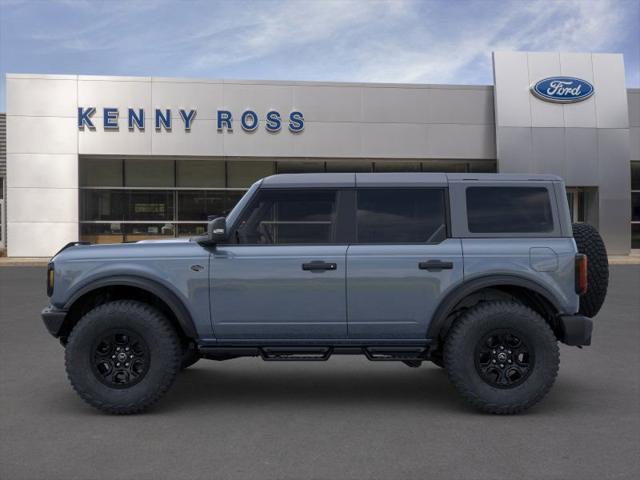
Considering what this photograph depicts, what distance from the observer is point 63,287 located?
553 cm

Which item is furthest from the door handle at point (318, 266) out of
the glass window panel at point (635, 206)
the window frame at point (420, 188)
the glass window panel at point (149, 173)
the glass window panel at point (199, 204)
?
the glass window panel at point (635, 206)

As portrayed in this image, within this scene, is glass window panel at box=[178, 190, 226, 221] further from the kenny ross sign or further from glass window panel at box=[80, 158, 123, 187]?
the kenny ross sign

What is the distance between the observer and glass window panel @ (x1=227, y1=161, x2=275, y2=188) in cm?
2859

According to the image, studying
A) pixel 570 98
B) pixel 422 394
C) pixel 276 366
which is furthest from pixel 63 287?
pixel 570 98

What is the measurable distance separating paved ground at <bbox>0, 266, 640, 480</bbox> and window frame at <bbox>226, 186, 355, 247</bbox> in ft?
4.46

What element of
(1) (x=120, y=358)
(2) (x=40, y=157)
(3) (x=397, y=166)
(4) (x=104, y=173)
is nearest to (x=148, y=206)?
(4) (x=104, y=173)

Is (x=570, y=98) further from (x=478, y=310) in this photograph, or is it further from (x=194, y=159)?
(x=478, y=310)

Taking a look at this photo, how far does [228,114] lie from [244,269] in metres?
22.0

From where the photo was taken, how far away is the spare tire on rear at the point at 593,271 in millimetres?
5758

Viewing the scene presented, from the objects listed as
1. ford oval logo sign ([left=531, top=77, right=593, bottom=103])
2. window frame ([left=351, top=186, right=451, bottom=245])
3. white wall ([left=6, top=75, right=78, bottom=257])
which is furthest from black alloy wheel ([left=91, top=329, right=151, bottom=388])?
ford oval logo sign ([left=531, top=77, right=593, bottom=103])

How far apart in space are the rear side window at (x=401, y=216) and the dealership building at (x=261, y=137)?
71.0ft

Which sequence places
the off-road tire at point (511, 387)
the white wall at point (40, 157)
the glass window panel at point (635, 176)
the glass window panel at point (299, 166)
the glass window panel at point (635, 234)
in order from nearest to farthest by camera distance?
the off-road tire at point (511, 387) → the white wall at point (40, 157) → the glass window panel at point (299, 166) → the glass window panel at point (635, 176) → the glass window panel at point (635, 234)

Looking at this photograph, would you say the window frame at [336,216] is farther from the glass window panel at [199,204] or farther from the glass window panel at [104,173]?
the glass window panel at [104,173]

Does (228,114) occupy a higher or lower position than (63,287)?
higher
